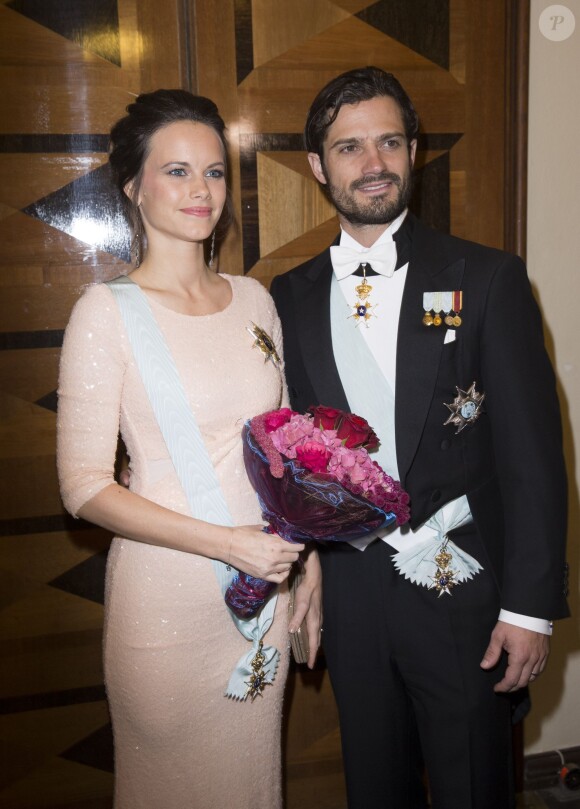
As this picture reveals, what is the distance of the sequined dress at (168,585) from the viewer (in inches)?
66.9

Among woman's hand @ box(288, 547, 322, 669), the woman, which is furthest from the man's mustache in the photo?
woman's hand @ box(288, 547, 322, 669)

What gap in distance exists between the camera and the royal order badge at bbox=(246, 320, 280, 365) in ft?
6.20

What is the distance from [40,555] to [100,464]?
0.85m

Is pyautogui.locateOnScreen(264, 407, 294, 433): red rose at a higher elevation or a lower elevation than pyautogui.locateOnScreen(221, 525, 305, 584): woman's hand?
higher

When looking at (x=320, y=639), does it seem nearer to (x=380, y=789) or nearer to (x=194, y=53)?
(x=380, y=789)

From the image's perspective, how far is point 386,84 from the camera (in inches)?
77.6

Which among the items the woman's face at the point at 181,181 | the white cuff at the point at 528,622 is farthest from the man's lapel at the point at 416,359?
the woman's face at the point at 181,181

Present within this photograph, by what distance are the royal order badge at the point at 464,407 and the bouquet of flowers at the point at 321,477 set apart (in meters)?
0.31

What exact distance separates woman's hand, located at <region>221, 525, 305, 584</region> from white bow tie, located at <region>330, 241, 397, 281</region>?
678mm

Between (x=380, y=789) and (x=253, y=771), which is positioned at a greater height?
(x=253, y=771)

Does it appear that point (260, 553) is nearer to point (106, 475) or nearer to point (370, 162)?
point (106, 475)

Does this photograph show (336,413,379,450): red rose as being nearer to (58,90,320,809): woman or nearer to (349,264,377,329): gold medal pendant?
(58,90,320,809): woman

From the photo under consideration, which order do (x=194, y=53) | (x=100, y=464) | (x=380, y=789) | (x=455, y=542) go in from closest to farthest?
(x=100, y=464) → (x=455, y=542) → (x=380, y=789) → (x=194, y=53)

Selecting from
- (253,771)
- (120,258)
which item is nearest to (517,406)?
(253,771)
